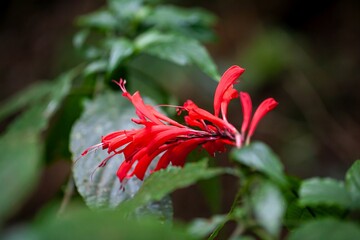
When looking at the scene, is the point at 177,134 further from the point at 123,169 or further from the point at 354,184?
the point at 354,184

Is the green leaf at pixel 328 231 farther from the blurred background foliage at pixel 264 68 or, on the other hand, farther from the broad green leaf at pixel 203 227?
the blurred background foliage at pixel 264 68

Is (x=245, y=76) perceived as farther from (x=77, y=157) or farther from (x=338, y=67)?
(x=77, y=157)

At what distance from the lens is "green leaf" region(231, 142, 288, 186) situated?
1.51ft

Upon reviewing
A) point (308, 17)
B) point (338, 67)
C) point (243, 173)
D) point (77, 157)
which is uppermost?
point (243, 173)

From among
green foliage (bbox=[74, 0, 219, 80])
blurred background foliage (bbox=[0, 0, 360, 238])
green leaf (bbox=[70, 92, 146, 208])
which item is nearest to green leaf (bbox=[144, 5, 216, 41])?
green foliage (bbox=[74, 0, 219, 80])

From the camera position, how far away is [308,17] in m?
3.98

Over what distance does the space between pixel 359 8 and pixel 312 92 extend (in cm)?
78

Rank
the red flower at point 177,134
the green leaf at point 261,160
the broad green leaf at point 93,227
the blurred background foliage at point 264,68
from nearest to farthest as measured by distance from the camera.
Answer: the broad green leaf at point 93,227 < the green leaf at point 261,160 < the red flower at point 177,134 < the blurred background foliage at point 264,68

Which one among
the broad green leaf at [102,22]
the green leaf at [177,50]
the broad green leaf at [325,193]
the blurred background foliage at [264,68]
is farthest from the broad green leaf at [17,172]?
the blurred background foliage at [264,68]

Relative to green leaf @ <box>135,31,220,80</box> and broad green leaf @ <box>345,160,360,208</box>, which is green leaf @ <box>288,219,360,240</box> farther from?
green leaf @ <box>135,31,220,80</box>

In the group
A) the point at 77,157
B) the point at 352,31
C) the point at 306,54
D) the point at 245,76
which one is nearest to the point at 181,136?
the point at 77,157

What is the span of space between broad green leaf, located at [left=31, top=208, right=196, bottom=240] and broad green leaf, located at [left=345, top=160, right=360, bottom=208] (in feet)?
0.64

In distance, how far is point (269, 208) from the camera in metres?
0.43

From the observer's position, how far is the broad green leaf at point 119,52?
107 cm
